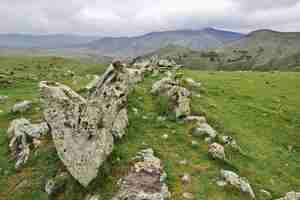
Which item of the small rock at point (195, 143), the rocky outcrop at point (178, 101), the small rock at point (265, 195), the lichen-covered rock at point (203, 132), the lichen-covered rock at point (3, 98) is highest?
the rocky outcrop at point (178, 101)

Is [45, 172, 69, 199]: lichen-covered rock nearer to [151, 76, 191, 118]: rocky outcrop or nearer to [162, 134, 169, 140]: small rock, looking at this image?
[162, 134, 169, 140]: small rock

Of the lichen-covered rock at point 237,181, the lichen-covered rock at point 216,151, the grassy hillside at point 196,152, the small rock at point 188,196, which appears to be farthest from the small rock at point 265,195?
the small rock at point 188,196

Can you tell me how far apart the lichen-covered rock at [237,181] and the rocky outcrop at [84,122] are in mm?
8083

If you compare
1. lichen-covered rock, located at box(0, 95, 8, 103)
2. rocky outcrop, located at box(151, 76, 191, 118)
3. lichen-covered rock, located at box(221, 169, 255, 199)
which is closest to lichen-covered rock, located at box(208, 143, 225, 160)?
lichen-covered rock, located at box(221, 169, 255, 199)

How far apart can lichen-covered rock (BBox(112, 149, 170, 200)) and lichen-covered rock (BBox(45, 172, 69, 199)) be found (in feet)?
14.4

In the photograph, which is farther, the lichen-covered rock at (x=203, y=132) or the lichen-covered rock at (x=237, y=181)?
the lichen-covered rock at (x=203, y=132)

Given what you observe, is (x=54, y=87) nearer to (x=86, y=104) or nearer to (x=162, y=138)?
(x=86, y=104)

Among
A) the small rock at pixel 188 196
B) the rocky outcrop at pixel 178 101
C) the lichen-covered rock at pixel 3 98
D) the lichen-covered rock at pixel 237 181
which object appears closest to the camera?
the small rock at pixel 188 196

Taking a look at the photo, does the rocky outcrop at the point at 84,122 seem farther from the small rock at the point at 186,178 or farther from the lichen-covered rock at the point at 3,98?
the lichen-covered rock at the point at 3,98

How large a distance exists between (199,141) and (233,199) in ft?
24.2

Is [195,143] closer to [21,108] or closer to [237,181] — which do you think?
[237,181]

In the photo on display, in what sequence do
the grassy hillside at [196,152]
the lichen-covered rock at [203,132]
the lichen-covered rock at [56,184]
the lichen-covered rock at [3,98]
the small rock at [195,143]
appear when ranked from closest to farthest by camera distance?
the grassy hillside at [196,152] < the lichen-covered rock at [56,184] < the small rock at [195,143] < the lichen-covered rock at [203,132] < the lichen-covered rock at [3,98]

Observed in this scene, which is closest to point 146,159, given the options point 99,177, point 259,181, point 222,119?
point 99,177

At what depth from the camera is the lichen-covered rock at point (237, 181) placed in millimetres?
20625
